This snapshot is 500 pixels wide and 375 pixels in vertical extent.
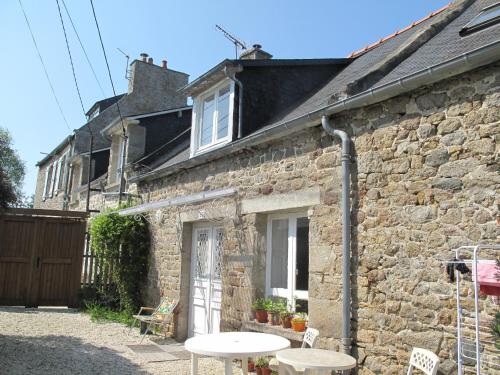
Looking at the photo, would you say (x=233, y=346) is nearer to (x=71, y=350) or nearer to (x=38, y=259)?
(x=71, y=350)

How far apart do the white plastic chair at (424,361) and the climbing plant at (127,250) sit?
7.13 m

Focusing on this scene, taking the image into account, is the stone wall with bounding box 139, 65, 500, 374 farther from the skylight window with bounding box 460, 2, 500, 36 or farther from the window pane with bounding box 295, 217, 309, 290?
the skylight window with bounding box 460, 2, 500, 36

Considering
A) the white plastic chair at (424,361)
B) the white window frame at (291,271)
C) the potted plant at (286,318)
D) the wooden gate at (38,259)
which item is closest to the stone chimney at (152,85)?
the wooden gate at (38,259)

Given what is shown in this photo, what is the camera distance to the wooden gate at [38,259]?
11078 mm

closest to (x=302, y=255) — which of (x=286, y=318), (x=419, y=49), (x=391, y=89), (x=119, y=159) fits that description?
(x=286, y=318)

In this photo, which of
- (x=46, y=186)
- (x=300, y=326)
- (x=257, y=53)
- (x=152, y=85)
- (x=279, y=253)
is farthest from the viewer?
(x=46, y=186)

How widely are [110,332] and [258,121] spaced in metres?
4.82

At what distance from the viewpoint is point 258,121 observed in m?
7.82

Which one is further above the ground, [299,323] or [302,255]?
[302,255]

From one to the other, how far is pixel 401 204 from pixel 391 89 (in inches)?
45.0

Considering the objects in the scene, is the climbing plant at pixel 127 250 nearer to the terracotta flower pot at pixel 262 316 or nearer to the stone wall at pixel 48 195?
the terracotta flower pot at pixel 262 316

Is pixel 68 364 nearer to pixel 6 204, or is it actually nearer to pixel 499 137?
pixel 6 204

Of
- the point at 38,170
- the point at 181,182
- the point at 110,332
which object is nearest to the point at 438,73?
the point at 181,182

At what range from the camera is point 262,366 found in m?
5.78
